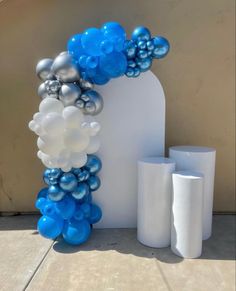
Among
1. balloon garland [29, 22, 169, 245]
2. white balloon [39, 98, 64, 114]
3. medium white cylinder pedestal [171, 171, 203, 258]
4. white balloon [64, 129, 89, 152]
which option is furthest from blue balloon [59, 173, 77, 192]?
medium white cylinder pedestal [171, 171, 203, 258]

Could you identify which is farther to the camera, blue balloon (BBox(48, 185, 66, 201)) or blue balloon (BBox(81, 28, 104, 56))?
blue balloon (BBox(48, 185, 66, 201))

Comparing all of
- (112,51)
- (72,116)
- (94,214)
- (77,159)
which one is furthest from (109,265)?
(112,51)

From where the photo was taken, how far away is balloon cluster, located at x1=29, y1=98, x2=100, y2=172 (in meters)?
2.39

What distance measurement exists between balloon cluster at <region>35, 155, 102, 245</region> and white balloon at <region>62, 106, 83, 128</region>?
451mm

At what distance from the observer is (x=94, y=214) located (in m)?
2.91

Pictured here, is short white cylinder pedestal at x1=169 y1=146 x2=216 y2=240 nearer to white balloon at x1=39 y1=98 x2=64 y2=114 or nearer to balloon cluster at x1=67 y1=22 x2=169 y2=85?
balloon cluster at x1=67 y1=22 x2=169 y2=85

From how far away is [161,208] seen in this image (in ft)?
8.84

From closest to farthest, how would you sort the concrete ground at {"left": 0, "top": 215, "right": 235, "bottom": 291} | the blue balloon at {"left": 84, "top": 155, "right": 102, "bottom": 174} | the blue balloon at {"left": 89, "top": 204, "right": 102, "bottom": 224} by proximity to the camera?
the concrete ground at {"left": 0, "top": 215, "right": 235, "bottom": 291} → the blue balloon at {"left": 84, "top": 155, "right": 102, "bottom": 174} → the blue balloon at {"left": 89, "top": 204, "right": 102, "bottom": 224}

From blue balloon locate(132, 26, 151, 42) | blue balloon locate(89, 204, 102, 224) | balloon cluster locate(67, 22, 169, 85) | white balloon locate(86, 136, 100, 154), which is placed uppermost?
blue balloon locate(132, 26, 151, 42)

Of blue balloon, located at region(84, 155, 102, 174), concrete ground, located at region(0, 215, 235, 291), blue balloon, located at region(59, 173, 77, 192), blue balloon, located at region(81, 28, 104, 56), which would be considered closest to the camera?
concrete ground, located at region(0, 215, 235, 291)

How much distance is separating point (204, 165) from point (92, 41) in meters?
1.58

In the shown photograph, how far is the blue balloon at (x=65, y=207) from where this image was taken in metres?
2.61

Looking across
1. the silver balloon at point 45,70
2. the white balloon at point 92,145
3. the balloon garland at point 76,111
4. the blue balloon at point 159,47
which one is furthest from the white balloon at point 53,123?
the blue balloon at point 159,47

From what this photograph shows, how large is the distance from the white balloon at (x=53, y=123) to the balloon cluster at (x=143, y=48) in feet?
2.69
